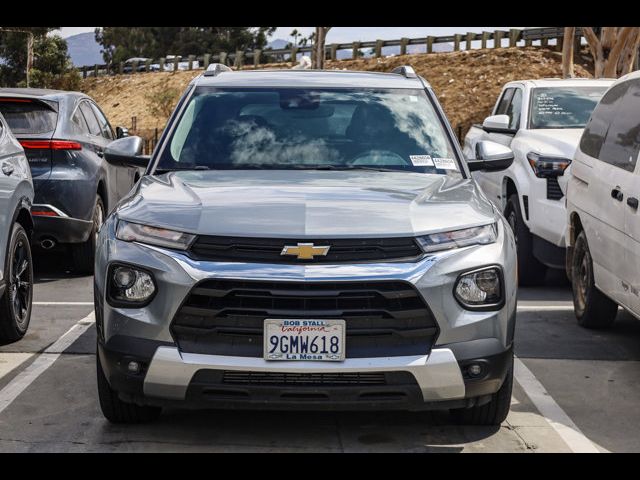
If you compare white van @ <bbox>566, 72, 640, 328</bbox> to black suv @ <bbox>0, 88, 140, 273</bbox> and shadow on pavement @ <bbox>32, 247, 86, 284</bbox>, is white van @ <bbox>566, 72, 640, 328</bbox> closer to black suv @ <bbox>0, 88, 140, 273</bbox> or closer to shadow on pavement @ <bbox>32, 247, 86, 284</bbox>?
black suv @ <bbox>0, 88, 140, 273</bbox>

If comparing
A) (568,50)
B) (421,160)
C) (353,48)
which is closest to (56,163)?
(421,160)

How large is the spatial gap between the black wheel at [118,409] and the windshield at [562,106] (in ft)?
21.8

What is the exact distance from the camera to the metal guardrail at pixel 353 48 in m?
47.1

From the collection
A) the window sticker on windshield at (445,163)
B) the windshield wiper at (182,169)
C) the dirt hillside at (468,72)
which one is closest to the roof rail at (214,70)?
the windshield wiper at (182,169)

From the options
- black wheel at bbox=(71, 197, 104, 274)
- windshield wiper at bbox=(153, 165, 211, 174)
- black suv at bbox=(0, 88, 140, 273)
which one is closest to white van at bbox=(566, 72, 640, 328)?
windshield wiper at bbox=(153, 165, 211, 174)

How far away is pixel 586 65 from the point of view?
42.8 metres

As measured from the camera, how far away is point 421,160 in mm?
6395

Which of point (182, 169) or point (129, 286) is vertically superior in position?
point (182, 169)

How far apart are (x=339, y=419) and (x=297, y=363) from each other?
0.95 metres

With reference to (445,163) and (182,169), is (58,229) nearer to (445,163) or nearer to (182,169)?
(182,169)

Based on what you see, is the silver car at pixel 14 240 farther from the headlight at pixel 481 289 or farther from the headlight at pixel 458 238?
the headlight at pixel 481 289
